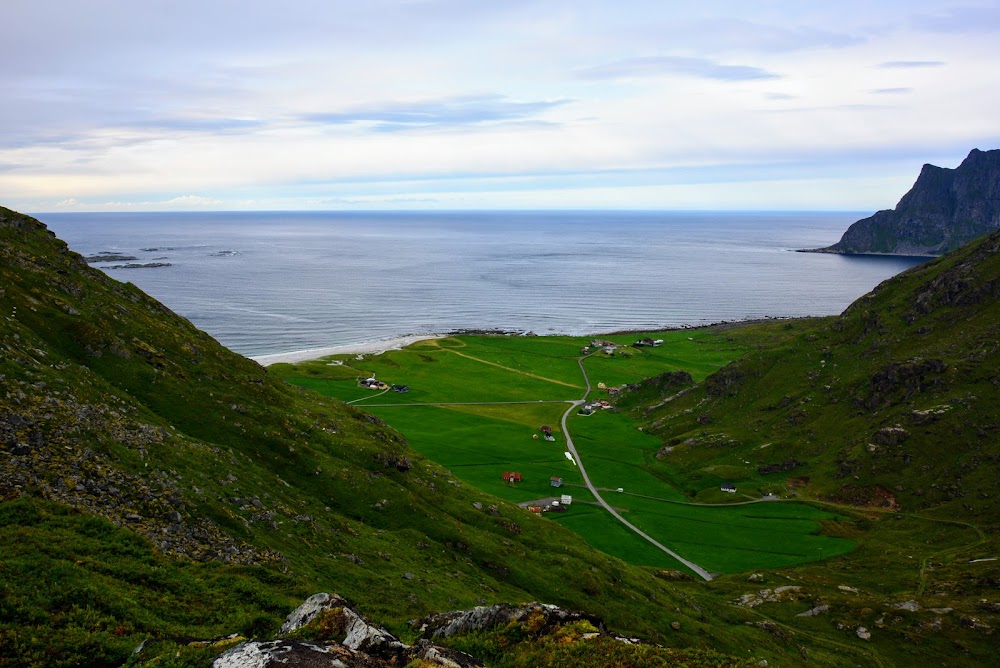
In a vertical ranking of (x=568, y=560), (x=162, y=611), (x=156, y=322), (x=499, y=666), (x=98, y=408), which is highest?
(x=156, y=322)

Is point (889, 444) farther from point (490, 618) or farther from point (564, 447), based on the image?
point (490, 618)

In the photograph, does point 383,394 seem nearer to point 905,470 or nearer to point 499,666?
point 905,470

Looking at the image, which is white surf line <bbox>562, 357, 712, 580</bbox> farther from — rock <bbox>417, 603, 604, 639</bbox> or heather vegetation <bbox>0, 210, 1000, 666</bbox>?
rock <bbox>417, 603, 604, 639</bbox>

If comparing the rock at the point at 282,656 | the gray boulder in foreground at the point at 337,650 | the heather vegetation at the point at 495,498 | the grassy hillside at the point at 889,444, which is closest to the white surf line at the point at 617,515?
the heather vegetation at the point at 495,498

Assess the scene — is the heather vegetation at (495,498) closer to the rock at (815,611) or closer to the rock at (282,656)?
the rock at (815,611)

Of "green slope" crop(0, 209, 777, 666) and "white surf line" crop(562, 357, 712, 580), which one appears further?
"white surf line" crop(562, 357, 712, 580)

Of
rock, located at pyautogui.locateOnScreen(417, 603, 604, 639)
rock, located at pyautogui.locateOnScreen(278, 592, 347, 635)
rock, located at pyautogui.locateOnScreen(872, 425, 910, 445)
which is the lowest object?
rock, located at pyautogui.locateOnScreen(872, 425, 910, 445)

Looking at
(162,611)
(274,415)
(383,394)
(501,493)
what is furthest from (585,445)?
(162,611)

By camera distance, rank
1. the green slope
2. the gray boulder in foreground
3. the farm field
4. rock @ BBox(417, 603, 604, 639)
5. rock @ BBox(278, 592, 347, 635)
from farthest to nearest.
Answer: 1. the farm field
2. rock @ BBox(417, 603, 604, 639)
3. the green slope
4. rock @ BBox(278, 592, 347, 635)
5. the gray boulder in foreground

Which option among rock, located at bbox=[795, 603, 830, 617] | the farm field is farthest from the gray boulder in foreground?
the farm field
